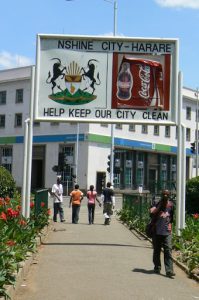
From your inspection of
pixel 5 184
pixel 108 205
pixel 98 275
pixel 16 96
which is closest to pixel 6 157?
pixel 16 96

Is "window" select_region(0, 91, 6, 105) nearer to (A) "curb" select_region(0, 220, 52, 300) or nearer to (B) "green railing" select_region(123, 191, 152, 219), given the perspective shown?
(B) "green railing" select_region(123, 191, 152, 219)

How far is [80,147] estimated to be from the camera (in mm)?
59844

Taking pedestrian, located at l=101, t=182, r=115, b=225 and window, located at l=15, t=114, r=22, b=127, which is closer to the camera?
pedestrian, located at l=101, t=182, r=115, b=225

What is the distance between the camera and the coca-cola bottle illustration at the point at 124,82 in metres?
15.1

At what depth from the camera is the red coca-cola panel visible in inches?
595

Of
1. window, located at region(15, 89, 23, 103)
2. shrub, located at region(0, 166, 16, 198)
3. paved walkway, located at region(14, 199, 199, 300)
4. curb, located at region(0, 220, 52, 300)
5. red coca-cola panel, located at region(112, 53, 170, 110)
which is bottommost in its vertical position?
paved walkway, located at region(14, 199, 199, 300)

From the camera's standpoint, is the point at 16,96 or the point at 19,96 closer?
the point at 19,96

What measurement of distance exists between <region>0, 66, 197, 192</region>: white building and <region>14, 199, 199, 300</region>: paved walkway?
42.8 meters

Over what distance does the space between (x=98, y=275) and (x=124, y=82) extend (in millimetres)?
6538

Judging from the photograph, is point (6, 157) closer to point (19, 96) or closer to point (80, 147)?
point (19, 96)

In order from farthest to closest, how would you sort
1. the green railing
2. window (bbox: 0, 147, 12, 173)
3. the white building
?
1. window (bbox: 0, 147, 12, 173)
2. the white building
3. the green railing

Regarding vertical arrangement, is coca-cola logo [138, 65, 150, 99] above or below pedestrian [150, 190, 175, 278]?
above

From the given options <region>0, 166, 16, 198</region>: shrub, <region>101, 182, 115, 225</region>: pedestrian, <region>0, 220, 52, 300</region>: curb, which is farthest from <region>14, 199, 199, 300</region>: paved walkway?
<region>101, 182, 115, 225</region>: pedestrian

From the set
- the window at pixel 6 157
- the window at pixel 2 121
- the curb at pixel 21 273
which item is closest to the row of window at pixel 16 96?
the window at pixel 2 121
